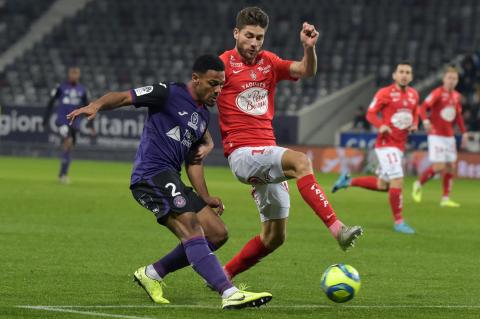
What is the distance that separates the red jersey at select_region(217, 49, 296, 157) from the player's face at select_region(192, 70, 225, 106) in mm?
879

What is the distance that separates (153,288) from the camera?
7930mm

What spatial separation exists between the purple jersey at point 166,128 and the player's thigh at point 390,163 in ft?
24.3

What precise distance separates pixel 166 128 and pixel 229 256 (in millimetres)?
3649

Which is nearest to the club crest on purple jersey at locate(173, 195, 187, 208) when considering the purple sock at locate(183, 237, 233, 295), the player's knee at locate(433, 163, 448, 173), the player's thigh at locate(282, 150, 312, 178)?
the purple sock at locate(183, 237, 233, 295)

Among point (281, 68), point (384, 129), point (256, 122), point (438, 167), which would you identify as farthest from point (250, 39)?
point (438, 167)

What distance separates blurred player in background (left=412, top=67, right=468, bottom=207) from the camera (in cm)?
1920

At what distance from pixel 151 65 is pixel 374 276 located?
28.8 metres

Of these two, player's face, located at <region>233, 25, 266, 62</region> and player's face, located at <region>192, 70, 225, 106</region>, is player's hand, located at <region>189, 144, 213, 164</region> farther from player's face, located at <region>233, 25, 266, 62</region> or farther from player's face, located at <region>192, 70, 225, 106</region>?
player's face, located at <region>233, 25, 266, 62</region>

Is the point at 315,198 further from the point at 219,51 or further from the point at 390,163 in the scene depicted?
the point at 219,51

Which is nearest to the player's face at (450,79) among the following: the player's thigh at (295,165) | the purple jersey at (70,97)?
the purple jersey at (70,97)

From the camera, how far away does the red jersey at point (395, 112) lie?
15242 mm

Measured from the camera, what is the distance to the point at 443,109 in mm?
19297

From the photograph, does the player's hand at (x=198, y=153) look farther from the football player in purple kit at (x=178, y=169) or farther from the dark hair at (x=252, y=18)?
the dark hair at (x=252, y=18)

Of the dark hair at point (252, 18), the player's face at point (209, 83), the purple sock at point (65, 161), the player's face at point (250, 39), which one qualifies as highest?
the dark hair at point (252, 18)
